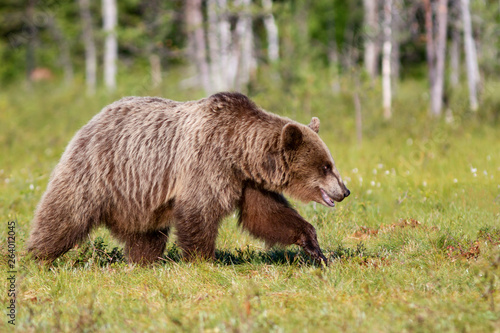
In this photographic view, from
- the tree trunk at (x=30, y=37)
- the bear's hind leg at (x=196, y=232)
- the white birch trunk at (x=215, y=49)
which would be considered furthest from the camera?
the tree trunk at (x=30, y=37)

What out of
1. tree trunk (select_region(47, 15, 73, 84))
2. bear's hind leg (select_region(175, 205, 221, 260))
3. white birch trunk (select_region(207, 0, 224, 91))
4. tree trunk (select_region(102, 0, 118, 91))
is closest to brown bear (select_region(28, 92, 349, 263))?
bear's hind leg (select_region(175, 205, 221, 260))

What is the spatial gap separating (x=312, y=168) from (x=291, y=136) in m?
0.40

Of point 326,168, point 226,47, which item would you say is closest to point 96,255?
point 326,168

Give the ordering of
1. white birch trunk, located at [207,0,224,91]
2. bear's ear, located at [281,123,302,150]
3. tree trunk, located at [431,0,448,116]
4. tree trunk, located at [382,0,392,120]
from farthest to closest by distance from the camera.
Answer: white birch trunk, located at [207,0,224,91] < tree trunk, located at [382,0,392,120] < tree trunk, located at [431,0,448,116] < bear's ear, located at [281,123,302,150]

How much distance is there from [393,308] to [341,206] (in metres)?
3.41

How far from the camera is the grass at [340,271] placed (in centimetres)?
366

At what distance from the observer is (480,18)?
1784 centimetres

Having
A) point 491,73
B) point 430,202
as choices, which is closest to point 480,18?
point 491,73

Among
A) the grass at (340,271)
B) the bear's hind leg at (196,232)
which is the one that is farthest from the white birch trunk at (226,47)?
the bear's hind leg at (196,232)

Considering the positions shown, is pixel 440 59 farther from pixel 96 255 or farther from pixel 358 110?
pixel 96 255

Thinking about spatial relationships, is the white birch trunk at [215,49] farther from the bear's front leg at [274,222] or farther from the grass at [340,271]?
the bear's front leg at [274,222]

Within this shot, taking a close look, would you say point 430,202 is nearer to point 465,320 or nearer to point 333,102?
point 465,320

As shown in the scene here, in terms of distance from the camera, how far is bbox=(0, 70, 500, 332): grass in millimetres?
3658

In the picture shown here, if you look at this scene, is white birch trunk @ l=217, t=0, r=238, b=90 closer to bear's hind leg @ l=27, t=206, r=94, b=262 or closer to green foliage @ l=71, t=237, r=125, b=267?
green foliage @ l=71, t=237, r=125, b=267
